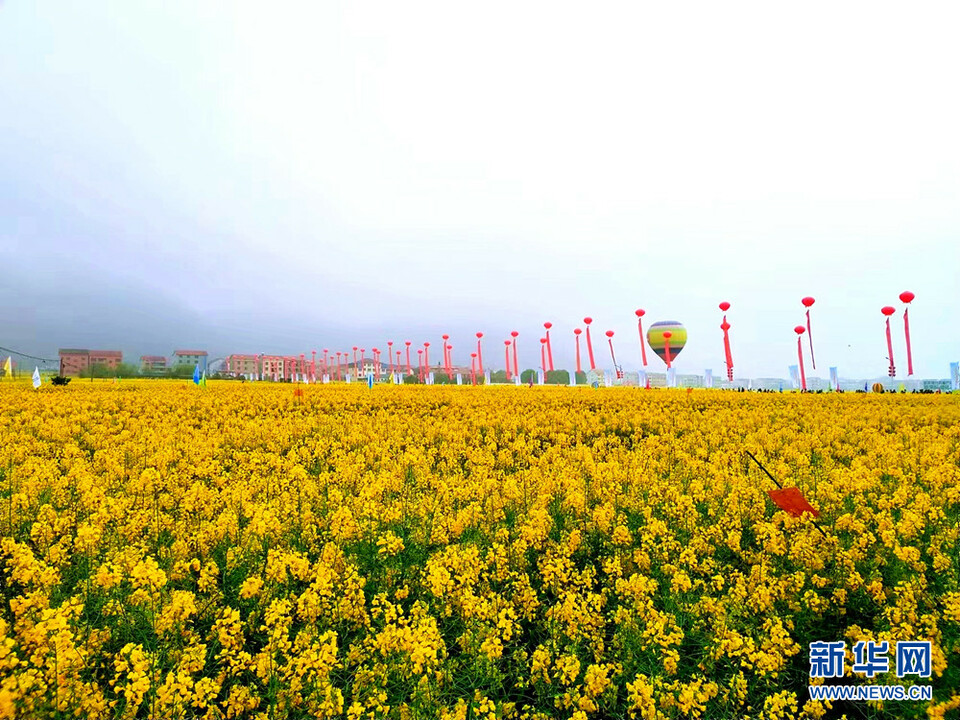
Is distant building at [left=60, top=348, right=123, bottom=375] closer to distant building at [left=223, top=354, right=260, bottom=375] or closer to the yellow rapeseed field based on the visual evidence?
distant building at [left=223, top=354, right=260, bottom=375]

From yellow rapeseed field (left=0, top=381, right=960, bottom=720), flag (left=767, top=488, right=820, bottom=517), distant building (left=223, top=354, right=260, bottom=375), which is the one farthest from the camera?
distant building (left=223, top=354, right=260, bottom=375)

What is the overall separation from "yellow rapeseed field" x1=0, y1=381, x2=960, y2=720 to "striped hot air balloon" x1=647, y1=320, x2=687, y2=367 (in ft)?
143

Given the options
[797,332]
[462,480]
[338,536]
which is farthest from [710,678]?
[797,332]

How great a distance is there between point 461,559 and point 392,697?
1.09 meters

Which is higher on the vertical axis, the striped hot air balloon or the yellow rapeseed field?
the striped hot air balloon

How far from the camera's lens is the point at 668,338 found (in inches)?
1950

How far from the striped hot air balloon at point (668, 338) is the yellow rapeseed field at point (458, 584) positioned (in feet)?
143

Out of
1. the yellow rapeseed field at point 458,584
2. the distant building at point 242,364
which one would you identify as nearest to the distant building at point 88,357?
the distant building at point 242,364

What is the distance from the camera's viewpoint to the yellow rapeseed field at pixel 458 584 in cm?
305

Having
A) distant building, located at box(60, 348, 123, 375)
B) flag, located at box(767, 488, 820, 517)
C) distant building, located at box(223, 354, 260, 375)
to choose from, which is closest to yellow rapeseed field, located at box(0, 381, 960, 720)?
flag, located at box(767, 488, 820, 517)

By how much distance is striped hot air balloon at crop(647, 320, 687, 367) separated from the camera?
49438 millimetres

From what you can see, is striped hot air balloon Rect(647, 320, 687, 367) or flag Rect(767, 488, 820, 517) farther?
striped hot air balloon Rect(647, 320, 687, 367)

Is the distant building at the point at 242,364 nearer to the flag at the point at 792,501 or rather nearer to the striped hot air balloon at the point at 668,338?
the striped hot air balloon at the point at 668,338

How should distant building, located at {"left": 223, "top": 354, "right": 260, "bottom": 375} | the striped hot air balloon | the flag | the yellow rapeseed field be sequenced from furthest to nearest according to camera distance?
distant building, located at {"left": 223, "top": 354, "right": 260, "bottom": 375} < the striped hot air balloon < the flag < the yellow rapeseed field
